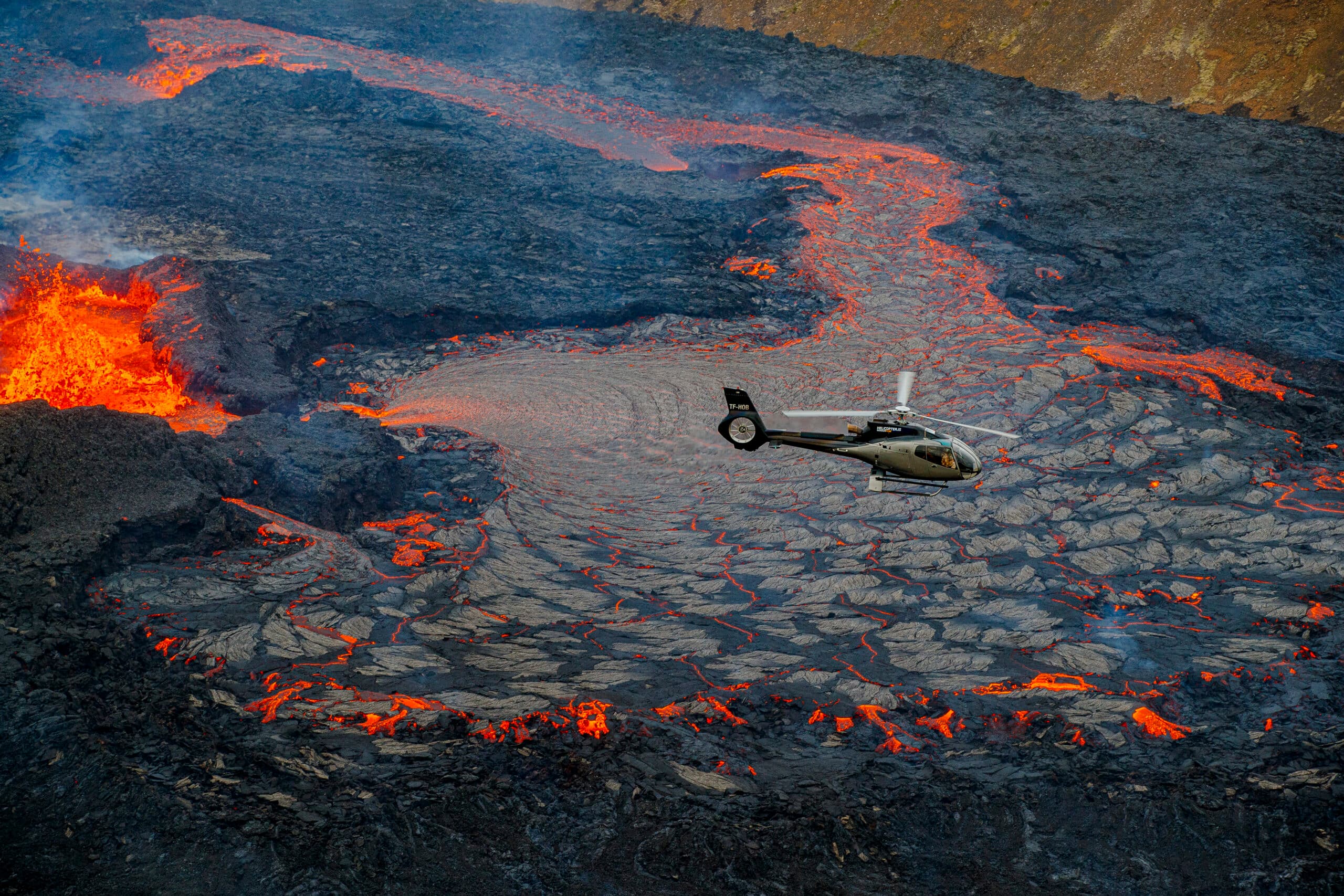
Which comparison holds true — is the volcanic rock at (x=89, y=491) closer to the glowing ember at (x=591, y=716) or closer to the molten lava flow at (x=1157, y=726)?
the glowing ember at (x=591, y=716)

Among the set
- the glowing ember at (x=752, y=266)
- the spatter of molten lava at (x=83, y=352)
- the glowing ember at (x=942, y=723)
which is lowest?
the glowing ember at (x=942, y=723)

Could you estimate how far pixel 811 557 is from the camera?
57.3 feet

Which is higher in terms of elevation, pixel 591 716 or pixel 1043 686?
pixel 1043 686

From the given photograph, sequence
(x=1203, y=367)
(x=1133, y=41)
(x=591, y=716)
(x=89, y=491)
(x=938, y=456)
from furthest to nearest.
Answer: (x=1133, y=41) → (x=1203, y=367) → (x=89, y=491) → (x=938, y=456) → (x=591, y=716)

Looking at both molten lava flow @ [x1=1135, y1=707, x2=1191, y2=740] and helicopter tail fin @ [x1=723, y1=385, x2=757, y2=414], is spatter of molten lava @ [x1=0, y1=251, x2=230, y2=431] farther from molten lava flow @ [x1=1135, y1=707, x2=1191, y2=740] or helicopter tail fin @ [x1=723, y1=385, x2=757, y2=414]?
molten lava flow @ [x1=1135, y1=707, x2=1191, y2=740]

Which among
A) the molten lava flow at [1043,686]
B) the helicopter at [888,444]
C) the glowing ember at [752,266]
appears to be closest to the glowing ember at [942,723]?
the molten lava flow at [1043,686]

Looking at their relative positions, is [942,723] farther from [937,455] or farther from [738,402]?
[738,402]

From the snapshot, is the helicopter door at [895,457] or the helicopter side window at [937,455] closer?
the helicopter side window at [937,455]

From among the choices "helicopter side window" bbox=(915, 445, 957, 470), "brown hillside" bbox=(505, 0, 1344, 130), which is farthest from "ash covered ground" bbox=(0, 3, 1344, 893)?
Result: "helicopter side window" bbox=(915, 445, 957, 470)

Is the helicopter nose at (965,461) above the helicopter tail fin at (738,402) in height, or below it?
below

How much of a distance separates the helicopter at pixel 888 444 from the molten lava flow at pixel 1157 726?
4.16 metres

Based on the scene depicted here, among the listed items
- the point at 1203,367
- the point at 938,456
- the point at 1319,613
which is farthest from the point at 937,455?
the point at 1203,367

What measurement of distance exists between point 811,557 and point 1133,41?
109 feet

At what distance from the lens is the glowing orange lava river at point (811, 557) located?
13.2 meters
